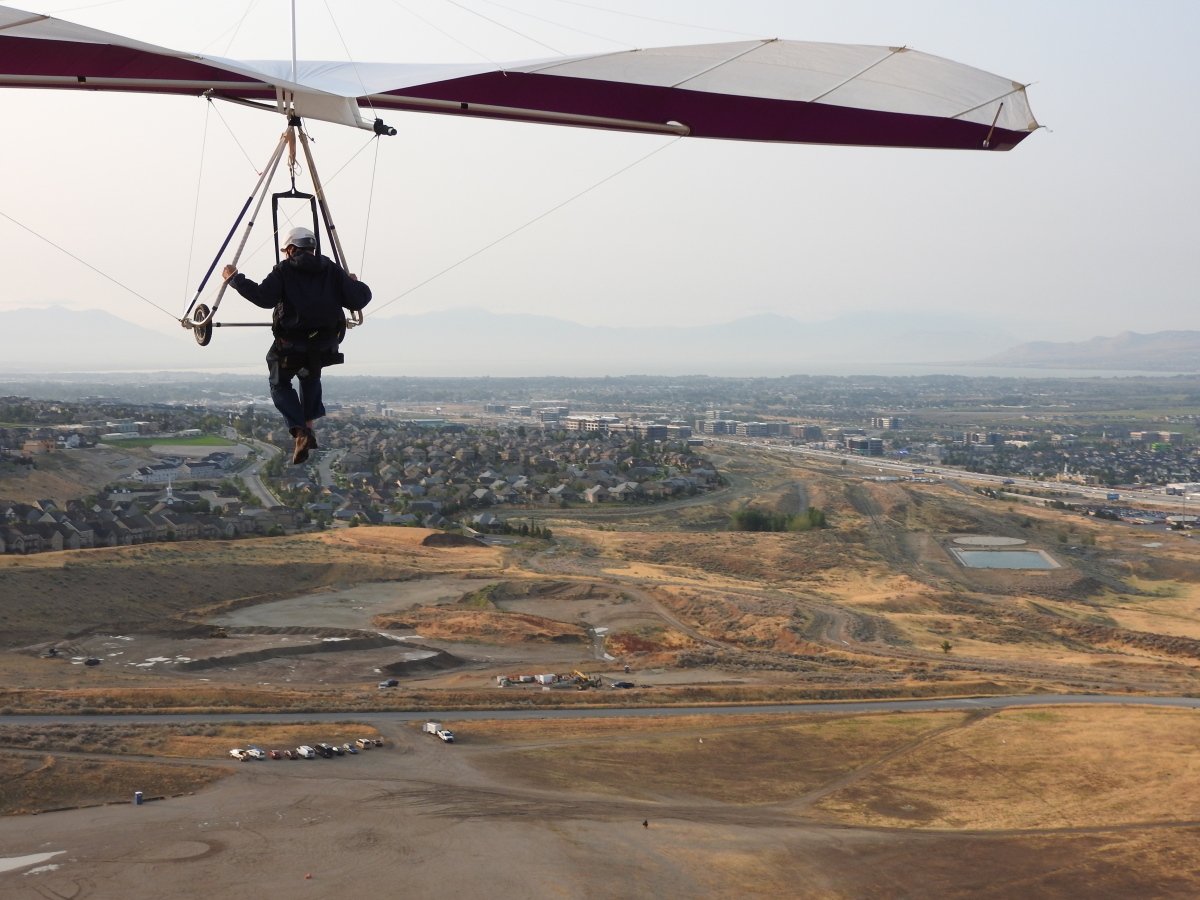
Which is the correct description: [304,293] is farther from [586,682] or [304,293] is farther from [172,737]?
[586,682]

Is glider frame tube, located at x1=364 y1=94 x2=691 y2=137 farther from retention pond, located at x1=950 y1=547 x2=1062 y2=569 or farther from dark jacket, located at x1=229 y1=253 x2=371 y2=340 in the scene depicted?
retention pond, located at x1=950 y1=547 x2=1062 y2=569

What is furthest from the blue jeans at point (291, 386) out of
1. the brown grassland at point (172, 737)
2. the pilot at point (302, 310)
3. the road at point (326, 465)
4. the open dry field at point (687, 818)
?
the road at point (326, 465)

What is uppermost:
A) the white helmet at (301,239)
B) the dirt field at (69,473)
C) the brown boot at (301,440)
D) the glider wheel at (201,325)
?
the white helmet at (301,239)

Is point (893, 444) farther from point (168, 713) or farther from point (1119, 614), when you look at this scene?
point (168, 713)

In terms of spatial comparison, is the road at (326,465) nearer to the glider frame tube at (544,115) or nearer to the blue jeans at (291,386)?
the blue jeans at (291,386)

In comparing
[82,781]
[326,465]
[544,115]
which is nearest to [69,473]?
[326,465]

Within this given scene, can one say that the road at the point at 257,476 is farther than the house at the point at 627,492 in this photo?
No
